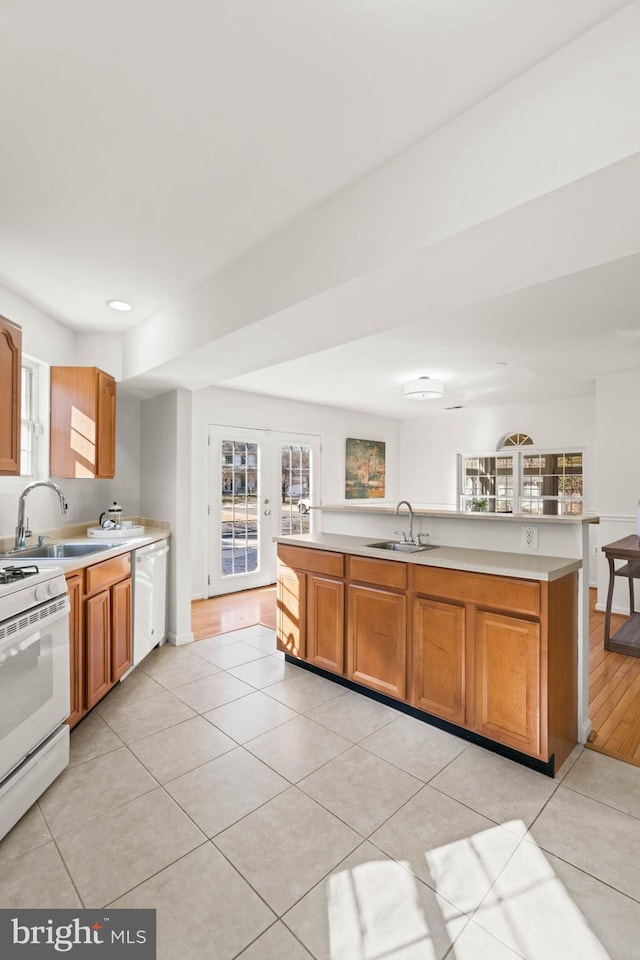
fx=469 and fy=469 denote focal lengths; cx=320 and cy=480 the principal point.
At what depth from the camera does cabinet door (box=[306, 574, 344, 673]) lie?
302 cm

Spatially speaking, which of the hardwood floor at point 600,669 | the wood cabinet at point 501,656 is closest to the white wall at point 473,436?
the hardwood floor at point 600,669

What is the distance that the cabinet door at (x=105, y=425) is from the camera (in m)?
3.40

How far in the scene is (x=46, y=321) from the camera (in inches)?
130

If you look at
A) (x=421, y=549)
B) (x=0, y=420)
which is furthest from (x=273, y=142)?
(x=421, y=549)

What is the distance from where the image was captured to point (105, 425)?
353 cm

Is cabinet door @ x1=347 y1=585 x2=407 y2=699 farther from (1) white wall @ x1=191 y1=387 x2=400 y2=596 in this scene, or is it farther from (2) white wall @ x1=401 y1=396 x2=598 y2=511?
(2) white wall @ x1=401 y1=396 x2=598 y2=511

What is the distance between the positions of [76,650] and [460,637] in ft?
6.55

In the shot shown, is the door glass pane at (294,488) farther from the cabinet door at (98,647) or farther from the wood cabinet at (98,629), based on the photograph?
the cabinet door at (98,647)

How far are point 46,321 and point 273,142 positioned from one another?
2.44 m

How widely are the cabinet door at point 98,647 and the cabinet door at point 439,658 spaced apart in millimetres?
1788

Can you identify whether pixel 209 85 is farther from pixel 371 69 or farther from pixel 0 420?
pixel 0 420

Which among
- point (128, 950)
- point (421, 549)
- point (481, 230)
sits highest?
point (481, 230)

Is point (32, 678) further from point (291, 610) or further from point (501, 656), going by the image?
point (501, 656)

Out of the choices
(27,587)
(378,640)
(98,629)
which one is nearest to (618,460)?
(378,640)
